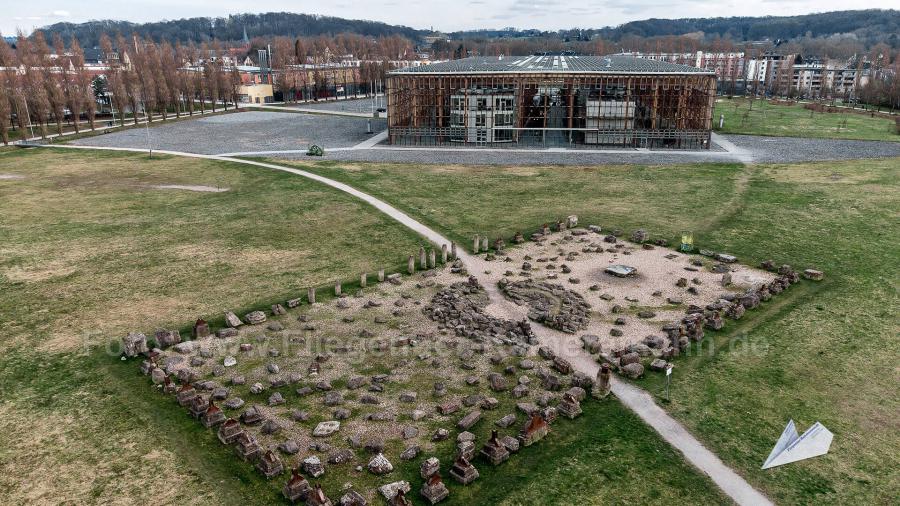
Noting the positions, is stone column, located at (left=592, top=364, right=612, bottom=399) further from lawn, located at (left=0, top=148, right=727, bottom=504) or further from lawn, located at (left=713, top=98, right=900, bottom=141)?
lawn, located at (left=713, top=98, right=900, bottom=141)

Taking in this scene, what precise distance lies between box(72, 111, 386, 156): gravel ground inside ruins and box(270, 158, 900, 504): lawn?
64.9 ft

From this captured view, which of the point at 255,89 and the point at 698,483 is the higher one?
the point at 255,89

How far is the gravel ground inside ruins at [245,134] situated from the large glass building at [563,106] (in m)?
11.0

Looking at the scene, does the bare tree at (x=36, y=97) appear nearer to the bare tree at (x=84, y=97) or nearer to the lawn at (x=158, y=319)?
the bare tree at (x=84, y=97)

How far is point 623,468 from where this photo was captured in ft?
66.2

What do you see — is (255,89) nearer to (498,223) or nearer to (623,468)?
(498,223)

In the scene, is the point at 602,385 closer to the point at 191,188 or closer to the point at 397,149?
the point at 191,188

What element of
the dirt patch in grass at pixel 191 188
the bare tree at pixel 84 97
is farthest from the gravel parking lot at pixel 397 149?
the dirt patch in grass at pixel 191 188

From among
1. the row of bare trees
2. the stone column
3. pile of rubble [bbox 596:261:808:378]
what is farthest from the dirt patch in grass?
the stone column

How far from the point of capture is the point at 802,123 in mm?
102312

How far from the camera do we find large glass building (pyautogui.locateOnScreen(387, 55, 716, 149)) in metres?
78.9

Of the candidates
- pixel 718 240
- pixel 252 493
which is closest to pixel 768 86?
pixel 718 240

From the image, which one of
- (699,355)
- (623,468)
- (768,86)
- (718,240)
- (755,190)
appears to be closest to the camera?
(623,468)

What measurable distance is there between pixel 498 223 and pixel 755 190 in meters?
26.5
